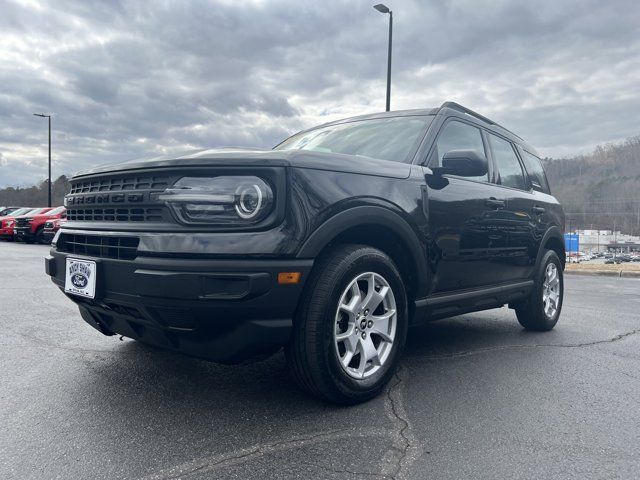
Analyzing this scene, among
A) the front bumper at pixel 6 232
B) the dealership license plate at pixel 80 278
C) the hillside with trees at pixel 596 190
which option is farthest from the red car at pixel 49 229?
the dealership license plate at pixel 80 278

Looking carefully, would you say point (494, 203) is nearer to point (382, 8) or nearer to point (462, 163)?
point (462, 163)

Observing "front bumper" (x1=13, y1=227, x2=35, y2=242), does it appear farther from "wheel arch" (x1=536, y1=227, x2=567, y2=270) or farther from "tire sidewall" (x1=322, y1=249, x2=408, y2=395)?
"tire sidewall" (x1=322, y1=249, x2=408, y2=395)

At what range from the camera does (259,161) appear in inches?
92.7

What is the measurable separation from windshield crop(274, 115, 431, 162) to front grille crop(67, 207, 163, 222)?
1219 mm

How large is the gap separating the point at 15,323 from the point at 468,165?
4.09m

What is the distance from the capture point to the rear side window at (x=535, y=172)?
4.92m

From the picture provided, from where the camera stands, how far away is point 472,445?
2.28m

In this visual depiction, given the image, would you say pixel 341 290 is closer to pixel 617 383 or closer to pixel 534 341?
pixel 617 383

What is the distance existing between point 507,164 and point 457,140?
0.92 m

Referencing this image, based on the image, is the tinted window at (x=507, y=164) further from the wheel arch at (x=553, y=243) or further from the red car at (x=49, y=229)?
the red car at (x=49, y=229)

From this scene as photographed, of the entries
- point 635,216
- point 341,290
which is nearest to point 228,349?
point 341,290

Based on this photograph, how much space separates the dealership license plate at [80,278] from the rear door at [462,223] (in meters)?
1.92

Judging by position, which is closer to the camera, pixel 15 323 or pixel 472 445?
pixel 472 445

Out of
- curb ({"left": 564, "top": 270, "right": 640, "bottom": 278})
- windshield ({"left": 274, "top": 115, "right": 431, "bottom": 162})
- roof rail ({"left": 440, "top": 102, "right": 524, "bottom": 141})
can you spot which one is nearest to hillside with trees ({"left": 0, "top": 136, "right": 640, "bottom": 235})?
curb ({"left": 564, "top": 270, "right": 640, "bottom": 278})
